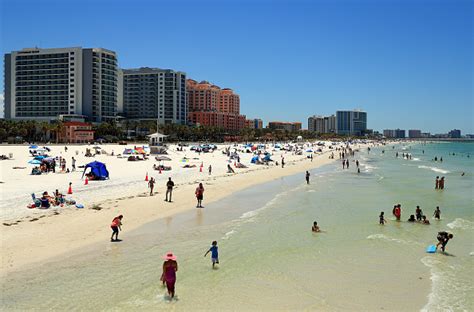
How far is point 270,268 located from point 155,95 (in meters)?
147

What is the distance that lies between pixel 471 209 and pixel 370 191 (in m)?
8.34

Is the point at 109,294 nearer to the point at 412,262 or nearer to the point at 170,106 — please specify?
the point at 412,262

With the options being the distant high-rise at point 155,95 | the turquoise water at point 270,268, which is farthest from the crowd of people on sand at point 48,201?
the distant high-rise at point 155,95

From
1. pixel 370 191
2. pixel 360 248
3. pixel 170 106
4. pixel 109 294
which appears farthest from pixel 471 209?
pixel 170 106

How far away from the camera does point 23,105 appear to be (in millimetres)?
118000

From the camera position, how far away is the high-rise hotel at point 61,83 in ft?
373

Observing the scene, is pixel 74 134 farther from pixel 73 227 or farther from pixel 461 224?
pixel 461 224

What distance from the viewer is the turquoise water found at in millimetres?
9750

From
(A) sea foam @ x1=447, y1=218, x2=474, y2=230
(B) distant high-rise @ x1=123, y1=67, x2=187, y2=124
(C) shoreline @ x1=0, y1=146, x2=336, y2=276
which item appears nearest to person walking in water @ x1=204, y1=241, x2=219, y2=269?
(C) shoreline @ x1=0, y1=146, x2=336, y2=276

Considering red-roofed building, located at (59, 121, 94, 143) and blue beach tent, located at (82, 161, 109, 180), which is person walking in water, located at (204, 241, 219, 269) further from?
red-roofed building, located at (59, 121, 94, 143)

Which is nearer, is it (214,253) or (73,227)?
(214,253)

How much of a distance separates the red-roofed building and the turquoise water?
243ft

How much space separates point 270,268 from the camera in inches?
482

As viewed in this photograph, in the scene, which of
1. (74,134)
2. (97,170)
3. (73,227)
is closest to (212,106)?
(74,134)
